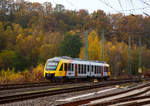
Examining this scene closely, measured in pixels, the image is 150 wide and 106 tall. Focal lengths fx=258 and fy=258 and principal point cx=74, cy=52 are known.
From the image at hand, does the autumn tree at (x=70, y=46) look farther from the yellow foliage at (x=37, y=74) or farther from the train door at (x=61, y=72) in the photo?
the train door at (x=61, y=72)

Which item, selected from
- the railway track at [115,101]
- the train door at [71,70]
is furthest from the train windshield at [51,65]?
the railway track at [115,101]

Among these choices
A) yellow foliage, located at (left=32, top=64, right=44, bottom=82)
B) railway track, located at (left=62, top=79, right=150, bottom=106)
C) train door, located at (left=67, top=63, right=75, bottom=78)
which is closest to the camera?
railway track, located at (left=62, top=79, right=150, bottom=106)

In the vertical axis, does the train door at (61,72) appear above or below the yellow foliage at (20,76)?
above

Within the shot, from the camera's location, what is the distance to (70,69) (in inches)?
1134

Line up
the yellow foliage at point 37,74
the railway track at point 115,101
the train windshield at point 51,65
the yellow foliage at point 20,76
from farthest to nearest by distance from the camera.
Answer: the yellow foliage at point 37,74 < the train windshield at point 51,65 < the yellow foliage at point 20,76 < the railway track at point 115,101

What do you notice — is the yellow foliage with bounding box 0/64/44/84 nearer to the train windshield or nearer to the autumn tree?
the train windshield

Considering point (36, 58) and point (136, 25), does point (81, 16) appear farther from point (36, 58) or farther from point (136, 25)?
point (136, 25)

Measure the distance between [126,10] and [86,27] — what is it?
53318mm

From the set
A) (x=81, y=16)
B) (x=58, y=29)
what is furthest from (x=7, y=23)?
(x=81, y=16)

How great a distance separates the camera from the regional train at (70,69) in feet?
88.8

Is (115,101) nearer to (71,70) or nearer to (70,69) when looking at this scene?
(70,69)

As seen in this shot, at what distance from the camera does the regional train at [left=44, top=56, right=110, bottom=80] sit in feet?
88.8

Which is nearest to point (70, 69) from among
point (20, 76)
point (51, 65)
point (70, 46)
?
point (51, 65)

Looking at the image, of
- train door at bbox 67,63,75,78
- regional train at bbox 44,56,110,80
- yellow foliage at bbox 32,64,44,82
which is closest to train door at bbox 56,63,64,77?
regional train at bbox 44,56,110,80
